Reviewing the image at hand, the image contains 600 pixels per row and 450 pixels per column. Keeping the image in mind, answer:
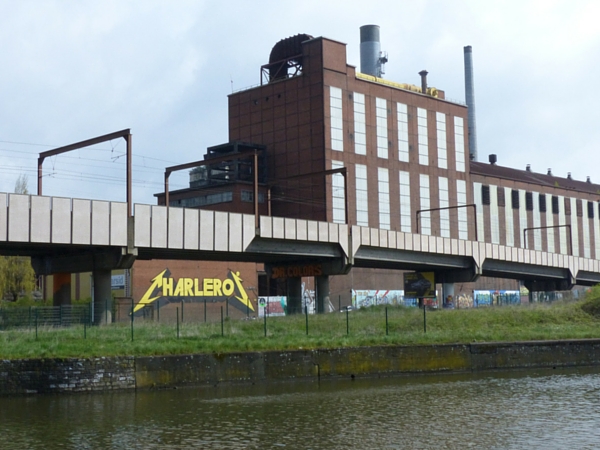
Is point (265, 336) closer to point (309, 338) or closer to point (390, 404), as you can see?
point (309, 338)

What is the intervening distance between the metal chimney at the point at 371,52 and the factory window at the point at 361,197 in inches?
963

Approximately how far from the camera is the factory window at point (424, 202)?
102688mm

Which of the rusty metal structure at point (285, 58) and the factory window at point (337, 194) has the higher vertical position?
the rusty metal structure at point (285, 58)

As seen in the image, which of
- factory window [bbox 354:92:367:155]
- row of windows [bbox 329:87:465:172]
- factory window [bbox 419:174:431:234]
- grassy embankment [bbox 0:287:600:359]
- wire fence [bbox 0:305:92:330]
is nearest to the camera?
grassy embankment [bbox 0:287:600:359]

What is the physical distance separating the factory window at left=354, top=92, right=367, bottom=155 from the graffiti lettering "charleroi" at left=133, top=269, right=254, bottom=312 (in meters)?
24.2

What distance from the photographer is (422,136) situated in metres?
105

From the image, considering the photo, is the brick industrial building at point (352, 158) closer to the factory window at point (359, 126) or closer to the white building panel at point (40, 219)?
the factory window at point (359, 126)

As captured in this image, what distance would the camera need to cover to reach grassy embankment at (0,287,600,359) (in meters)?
31.1

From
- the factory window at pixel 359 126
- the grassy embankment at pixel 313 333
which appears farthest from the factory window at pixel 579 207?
the grassy embankment at pixel 313 333

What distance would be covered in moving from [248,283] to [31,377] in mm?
55090

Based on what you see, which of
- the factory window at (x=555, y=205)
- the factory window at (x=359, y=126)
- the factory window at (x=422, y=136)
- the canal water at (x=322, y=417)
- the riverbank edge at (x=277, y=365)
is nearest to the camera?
the canal water at (x=322, y=417)

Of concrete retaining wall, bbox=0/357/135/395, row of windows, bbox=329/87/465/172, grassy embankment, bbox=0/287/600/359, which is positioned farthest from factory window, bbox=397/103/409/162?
concrete retaining wall, bbox=0/357/135/395

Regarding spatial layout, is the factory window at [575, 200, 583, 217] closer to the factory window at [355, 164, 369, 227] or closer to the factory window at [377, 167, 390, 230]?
the factory window at [377, 167, 390, 230]

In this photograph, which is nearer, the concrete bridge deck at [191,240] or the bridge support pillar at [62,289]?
the concrete bridge deck at [191,240]
